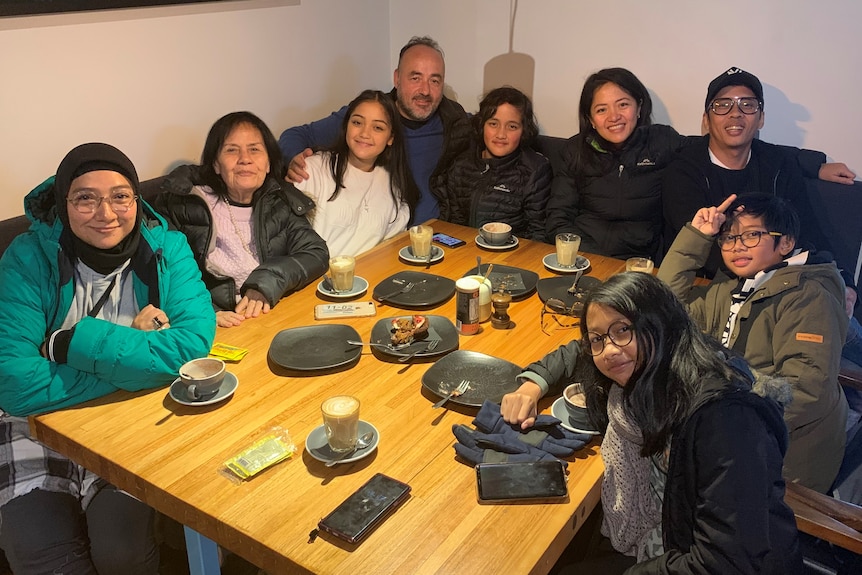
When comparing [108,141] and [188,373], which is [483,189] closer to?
[108,141]

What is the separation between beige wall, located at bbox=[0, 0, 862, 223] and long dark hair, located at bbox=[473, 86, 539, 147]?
2.13 ft

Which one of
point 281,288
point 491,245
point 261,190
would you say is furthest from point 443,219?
point 281,288

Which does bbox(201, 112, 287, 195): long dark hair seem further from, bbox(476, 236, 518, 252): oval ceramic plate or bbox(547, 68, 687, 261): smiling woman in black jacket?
bbox(547, 68, 687, 261): smiling woman in black jacket

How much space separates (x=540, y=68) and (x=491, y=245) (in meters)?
1.50

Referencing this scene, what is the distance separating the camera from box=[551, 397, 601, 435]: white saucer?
1741 millimetres

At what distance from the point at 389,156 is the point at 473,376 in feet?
4.91

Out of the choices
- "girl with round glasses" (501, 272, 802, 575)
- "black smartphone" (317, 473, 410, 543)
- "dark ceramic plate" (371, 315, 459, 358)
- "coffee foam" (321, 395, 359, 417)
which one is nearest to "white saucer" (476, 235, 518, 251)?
"dark ceramic plate" (371, 315, 459, 358)

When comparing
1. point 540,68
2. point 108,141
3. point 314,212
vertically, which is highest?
point 540,68

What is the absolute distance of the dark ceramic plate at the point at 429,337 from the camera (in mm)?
2072

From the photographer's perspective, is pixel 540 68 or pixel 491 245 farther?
pixel 540 68

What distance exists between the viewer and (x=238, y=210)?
2.71 m


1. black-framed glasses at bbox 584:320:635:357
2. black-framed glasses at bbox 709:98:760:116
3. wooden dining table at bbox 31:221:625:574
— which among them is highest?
black-framed glasses at bbox 709:98:760:116

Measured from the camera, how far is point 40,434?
5.98 feet

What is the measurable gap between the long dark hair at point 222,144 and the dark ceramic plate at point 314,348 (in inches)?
32.0
